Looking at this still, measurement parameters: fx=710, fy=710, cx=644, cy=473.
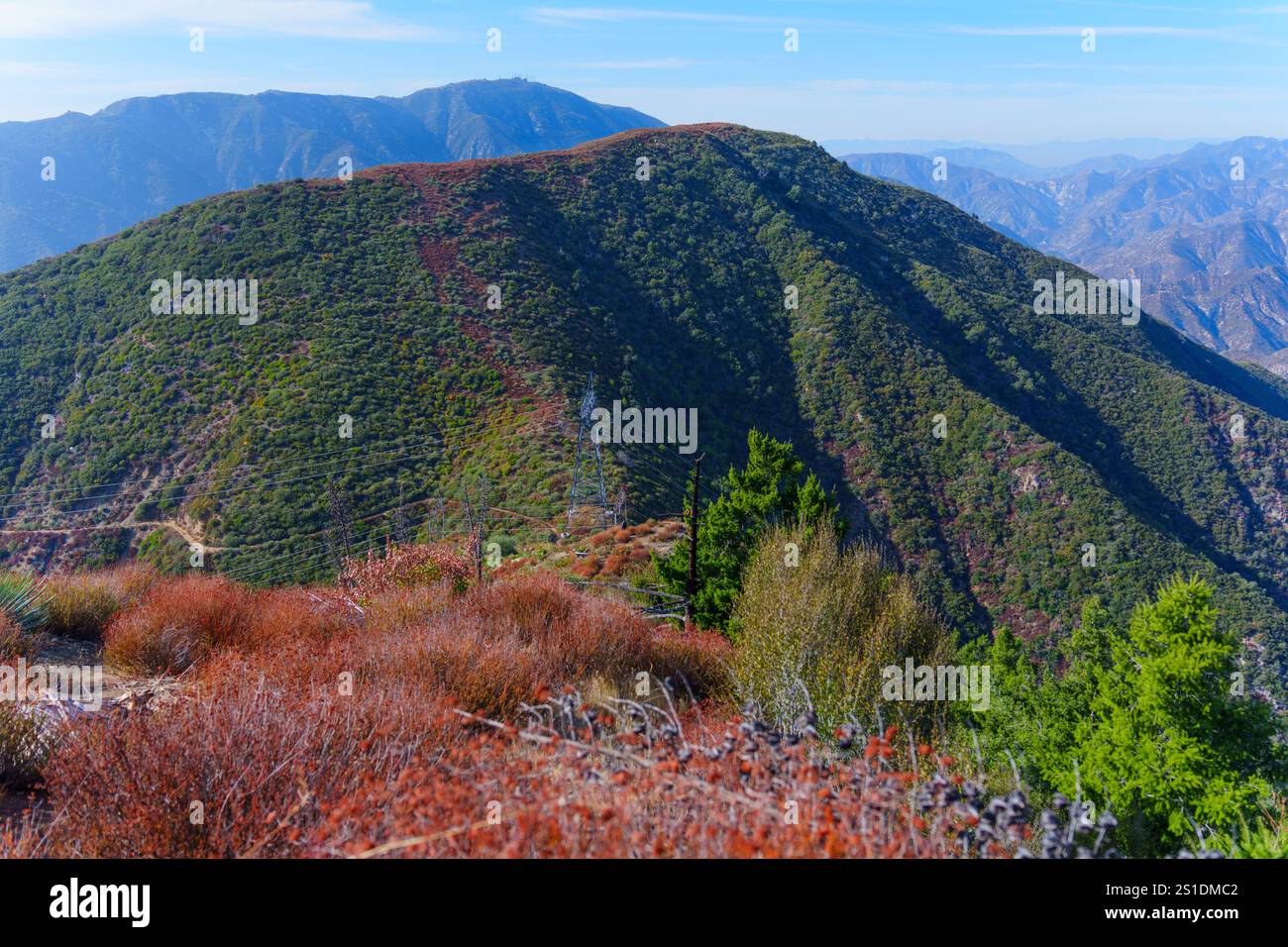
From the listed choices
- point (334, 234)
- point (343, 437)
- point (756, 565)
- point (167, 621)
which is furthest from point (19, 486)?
point (756, 565)

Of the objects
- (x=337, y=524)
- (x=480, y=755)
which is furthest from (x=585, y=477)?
(x=480, y=755)

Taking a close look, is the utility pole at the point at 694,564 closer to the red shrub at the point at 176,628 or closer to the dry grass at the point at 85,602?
the red shrub at the point at 176,628

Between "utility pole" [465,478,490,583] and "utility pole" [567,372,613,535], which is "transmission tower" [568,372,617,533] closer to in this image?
"utility pole" [567,372,613,535]

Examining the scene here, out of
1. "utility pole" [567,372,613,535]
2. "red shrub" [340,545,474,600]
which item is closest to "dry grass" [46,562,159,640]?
"red shrub" [340,545,474,600]

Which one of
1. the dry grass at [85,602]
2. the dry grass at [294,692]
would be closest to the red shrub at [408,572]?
the dry grass at [294,692]

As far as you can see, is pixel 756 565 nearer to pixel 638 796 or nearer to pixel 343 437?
pixel 638 796

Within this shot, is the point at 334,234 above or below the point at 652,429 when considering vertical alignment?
above
